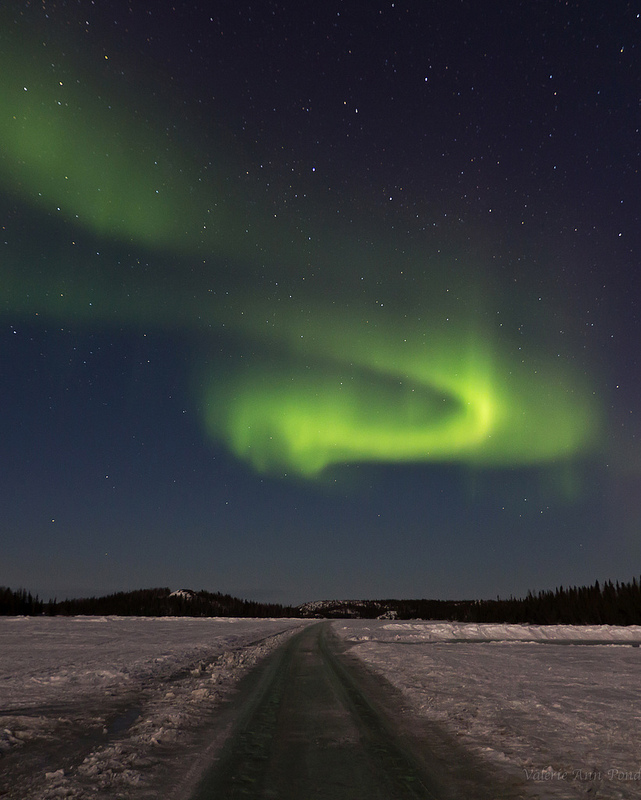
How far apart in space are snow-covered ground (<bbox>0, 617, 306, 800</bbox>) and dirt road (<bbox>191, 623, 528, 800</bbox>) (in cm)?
51

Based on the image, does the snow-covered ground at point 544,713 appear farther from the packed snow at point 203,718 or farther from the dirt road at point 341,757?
the dirt road at point 341,757

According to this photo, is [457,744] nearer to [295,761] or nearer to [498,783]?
[498,783]

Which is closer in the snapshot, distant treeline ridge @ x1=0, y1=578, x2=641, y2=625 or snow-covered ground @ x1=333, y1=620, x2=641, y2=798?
snow-covered ground @ x1=333, y1=620, x2=641, y2=798

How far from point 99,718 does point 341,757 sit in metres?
2.97

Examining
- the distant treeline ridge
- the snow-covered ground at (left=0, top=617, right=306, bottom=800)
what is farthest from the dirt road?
the distant treeline ridge

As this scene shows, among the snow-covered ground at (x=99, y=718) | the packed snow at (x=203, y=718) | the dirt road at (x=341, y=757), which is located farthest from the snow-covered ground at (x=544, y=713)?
the snow-covered ground at (x=99, y=718)

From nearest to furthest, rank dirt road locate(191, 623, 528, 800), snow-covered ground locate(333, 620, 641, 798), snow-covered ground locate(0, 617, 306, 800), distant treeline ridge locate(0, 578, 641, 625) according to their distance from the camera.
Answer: dirt road locate(191, 623, 528, 800) < snow-covered ground locate(0, 617, 306, 800) < snow-covered ground locate(333, 620, 641, 798) < distant treeline ridge locate(0, 578, 641, 625)

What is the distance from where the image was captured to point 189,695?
6820 mm

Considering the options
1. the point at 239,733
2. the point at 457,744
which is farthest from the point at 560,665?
the point at 239,733

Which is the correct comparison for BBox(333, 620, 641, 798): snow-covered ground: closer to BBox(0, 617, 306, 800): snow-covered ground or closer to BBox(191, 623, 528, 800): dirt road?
BBox(191, 623, 528, 800): dirt road

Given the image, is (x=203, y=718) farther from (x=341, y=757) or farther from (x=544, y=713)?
(x=544, y=713)

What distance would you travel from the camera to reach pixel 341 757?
4.18 meters

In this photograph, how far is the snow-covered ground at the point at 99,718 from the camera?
3.60 meters

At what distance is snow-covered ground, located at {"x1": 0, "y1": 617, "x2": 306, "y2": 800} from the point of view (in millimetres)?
3600
